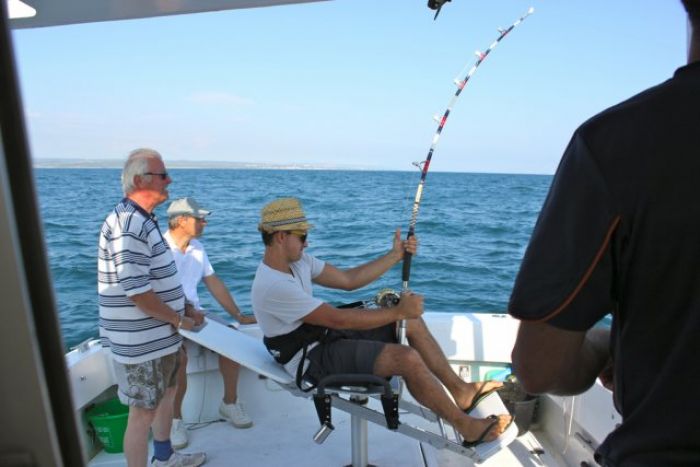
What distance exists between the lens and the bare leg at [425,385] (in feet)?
8.36

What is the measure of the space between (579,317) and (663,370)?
13 cm

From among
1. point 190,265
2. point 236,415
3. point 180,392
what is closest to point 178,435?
point 180,392

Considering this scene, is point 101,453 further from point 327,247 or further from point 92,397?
point 327,247

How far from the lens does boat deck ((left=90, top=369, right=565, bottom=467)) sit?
3146 mm

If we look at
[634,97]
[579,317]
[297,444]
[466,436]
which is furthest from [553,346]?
[297,444]

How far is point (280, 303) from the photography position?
255 centimetres

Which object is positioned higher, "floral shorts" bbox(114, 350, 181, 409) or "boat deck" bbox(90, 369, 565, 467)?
"floral shorts" bbox(114, 350, 181, 409)

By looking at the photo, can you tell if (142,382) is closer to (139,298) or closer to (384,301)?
(139,298)

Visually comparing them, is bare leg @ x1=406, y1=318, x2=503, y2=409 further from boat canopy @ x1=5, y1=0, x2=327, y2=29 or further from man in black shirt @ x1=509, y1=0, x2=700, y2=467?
man in black shirt @ x1=509, y1=0, x2=700, y2=467

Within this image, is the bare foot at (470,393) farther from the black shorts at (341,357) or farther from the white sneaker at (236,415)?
the white sneaker at (236,415)

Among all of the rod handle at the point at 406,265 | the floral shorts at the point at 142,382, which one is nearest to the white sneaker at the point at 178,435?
the floral shorts at the point at 142,382

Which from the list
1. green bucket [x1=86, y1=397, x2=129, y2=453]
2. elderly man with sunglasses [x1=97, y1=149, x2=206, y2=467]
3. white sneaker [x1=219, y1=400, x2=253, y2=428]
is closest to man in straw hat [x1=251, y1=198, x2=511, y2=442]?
elderly man with sunglasses [x1=97, y1=149, x2=206, y2=467]

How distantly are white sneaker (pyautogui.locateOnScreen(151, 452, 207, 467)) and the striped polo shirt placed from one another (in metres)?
0.70

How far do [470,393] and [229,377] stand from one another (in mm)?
1563
